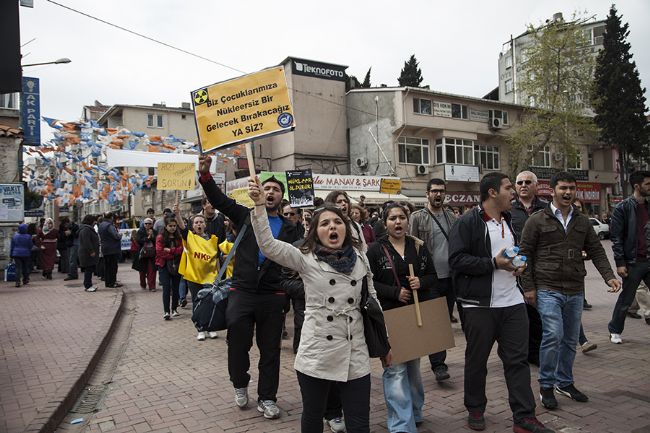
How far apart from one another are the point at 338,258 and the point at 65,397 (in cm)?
335

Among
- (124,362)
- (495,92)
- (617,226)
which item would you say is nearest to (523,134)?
(495,92)

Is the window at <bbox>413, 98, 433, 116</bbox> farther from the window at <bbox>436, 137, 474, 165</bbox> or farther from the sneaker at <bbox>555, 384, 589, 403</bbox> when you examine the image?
the sneaker at <bbox>555, 384, 589, 403</bbox>

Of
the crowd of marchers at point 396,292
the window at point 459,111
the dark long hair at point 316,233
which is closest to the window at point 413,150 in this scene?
the window at point 459,111

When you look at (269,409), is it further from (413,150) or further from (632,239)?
(413,150)

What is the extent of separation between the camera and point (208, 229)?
8.64 m

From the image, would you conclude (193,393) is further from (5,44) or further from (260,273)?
(5,44)

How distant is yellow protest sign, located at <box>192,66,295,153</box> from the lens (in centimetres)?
436

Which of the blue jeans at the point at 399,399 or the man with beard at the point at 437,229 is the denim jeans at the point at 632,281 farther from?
the blue jeans at the point at 399,399

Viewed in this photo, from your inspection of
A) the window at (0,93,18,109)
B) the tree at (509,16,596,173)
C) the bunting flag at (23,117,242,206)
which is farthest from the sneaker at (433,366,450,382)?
the tree at (509,16,596,173)

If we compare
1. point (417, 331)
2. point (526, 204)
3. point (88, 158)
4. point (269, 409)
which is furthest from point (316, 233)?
point (88, 158)

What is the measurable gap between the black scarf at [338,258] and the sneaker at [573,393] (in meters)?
2.70

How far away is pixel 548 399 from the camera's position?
4344mm

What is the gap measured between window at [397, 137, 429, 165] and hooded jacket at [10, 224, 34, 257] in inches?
982

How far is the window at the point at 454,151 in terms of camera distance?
3566 cm
